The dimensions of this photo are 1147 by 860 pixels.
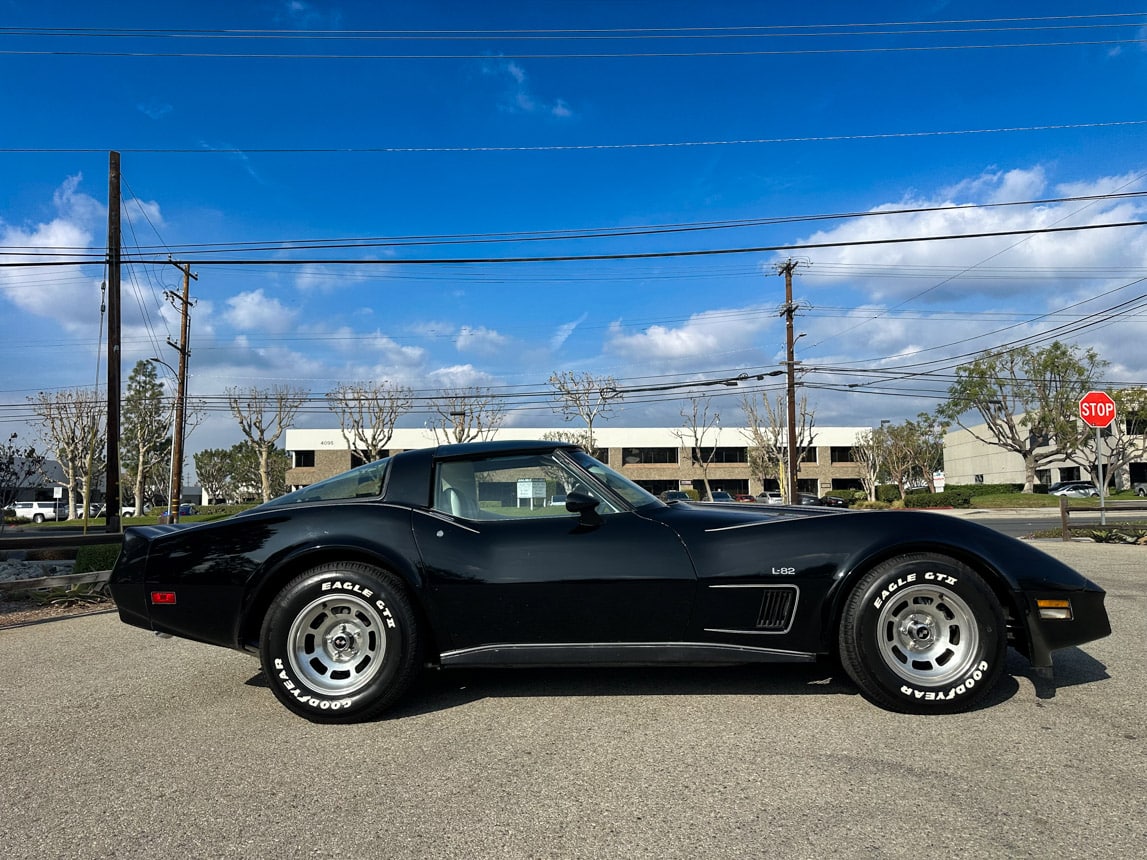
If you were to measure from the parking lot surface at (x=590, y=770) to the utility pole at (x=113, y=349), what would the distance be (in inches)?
508

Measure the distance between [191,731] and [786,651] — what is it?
2.78 metres

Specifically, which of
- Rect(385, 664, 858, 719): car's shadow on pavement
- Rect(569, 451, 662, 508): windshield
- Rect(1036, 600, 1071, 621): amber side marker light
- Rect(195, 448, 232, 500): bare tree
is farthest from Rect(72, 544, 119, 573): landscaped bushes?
Rect(195, 448, 232, 500): bare tree

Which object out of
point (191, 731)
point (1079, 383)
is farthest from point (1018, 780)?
point (1079, 383)

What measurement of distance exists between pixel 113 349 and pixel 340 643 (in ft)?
51.5

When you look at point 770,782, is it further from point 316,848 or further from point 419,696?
point 419,696

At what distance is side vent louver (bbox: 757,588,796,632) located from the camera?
3.42 metres

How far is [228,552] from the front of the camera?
3713 millimetres

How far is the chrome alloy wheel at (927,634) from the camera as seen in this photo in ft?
11.1

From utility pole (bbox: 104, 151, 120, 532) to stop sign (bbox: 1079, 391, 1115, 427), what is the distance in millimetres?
18168

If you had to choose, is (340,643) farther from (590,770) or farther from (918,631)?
(918,631)

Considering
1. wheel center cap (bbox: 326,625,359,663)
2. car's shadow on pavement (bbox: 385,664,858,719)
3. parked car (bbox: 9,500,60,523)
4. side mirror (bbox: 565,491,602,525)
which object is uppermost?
Answer: side mirror (bbox: 565,491,602,525)

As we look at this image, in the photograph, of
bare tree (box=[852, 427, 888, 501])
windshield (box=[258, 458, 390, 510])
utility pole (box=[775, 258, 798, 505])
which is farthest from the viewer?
bare tree (box=[852, 427, 888, 501])

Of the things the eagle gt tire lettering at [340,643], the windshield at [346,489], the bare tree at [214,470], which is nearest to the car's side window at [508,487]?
the windshield at [346,489]

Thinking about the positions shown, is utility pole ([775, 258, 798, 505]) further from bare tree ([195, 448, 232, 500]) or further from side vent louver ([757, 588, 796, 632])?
bare tree ([195, 448, 232, 500])
